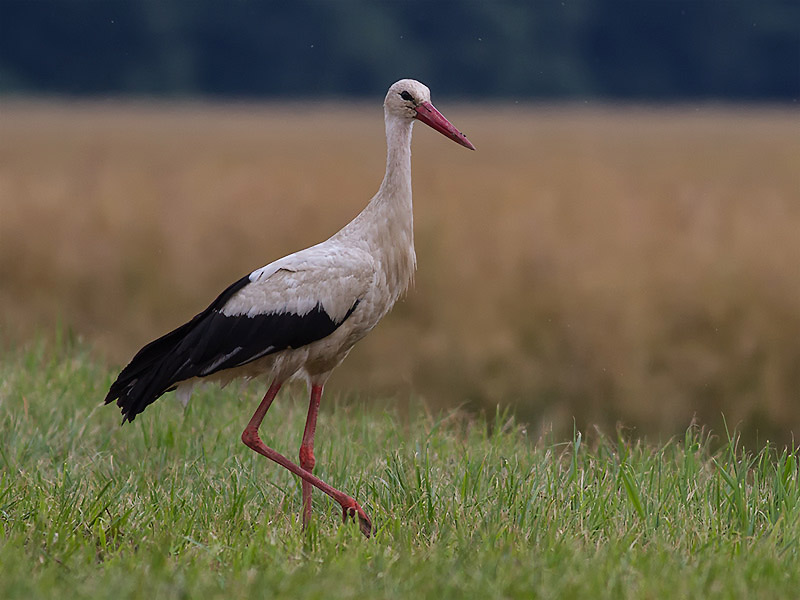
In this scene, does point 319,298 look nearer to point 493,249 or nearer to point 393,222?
point 393,222

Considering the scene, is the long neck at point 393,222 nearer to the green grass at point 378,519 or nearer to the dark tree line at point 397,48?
the green grass at point 378,519

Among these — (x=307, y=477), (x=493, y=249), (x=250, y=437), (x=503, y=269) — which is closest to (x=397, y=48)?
(x=493, y=249)

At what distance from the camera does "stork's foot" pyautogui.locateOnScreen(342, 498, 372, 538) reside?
14.2ft

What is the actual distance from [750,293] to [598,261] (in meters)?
1.38

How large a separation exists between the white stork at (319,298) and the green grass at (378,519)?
0.35 meters

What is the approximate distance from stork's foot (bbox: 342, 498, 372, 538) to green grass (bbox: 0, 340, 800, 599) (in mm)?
61

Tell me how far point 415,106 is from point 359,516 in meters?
1.60

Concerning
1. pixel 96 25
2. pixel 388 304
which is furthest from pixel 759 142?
pixel 96 25

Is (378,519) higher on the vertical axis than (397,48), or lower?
lower

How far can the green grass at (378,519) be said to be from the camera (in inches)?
138

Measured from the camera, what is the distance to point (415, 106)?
184 inches

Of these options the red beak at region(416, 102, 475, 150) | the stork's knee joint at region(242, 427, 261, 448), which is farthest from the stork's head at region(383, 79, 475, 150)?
the stork's knee joint at region(242, 427, 261, 448)

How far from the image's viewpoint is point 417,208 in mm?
11578

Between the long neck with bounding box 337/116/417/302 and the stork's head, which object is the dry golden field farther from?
the stork's head
